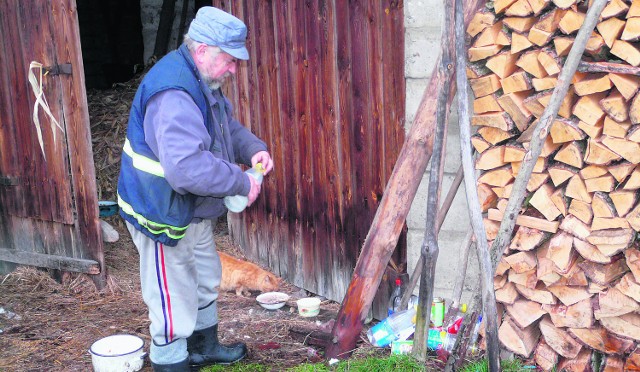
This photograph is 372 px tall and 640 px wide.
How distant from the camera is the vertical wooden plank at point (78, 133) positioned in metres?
5.25

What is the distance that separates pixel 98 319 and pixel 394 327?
90.5 inches

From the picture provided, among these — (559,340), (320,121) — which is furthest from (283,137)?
(559,340)

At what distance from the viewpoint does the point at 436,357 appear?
4004mm

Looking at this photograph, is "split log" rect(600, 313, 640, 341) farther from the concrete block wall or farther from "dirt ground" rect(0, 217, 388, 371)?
"dirt ground" rect(0, 217, 388, 371)

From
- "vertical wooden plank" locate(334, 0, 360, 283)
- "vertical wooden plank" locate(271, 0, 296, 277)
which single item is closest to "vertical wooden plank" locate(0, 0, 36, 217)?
"vertical wooden plank" locate(271, 0, 296, 277)

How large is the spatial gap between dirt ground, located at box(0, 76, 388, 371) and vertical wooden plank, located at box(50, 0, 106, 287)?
297mm

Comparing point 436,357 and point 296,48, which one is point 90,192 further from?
point 436,357

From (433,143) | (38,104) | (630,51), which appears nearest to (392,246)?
(433,143)

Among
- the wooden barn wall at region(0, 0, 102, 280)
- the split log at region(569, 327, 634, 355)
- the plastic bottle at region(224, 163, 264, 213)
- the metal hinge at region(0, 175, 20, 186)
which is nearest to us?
the split log at region(569, 327, 634, 355)

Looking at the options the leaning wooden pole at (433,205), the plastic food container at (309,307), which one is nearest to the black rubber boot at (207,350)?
the plastic food container at (309,307)

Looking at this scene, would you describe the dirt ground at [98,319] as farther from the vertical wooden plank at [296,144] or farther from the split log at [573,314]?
the split log at [573,314]

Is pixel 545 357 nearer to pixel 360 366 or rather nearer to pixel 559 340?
pixel 559 340

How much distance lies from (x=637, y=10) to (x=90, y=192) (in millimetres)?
4127

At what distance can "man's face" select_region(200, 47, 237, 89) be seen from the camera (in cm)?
355
